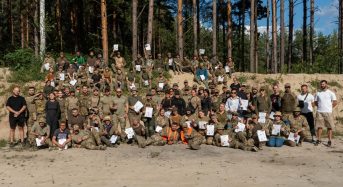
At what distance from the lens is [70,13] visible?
111ft

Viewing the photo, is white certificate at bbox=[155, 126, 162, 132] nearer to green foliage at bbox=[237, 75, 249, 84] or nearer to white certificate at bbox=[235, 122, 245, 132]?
white certificate at bbox=[235, 122, 245, 132]

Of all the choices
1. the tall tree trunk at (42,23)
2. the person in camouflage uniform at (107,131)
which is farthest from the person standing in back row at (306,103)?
the tall tree trunk at (42,23)

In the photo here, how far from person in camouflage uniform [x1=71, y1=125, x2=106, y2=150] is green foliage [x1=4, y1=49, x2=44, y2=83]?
7467mm

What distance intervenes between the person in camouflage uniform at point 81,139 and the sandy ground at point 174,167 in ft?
1.21

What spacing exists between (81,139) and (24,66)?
9.50 m

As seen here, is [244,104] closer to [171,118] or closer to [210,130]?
[210,130]

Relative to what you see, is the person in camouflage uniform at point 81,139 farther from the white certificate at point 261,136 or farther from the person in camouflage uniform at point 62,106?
the white certificate at point 261,136

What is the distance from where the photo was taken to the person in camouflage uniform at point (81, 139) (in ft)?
42.5

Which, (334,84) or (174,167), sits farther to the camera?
(334,84)

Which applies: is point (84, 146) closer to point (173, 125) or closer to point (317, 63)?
point (173, 125)

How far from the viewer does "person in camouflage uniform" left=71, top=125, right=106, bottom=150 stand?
13.0 m

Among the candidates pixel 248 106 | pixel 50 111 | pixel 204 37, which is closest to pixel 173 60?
pixel 248 106

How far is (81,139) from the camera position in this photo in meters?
13.1

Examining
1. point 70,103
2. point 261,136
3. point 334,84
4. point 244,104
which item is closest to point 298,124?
point 261,136
